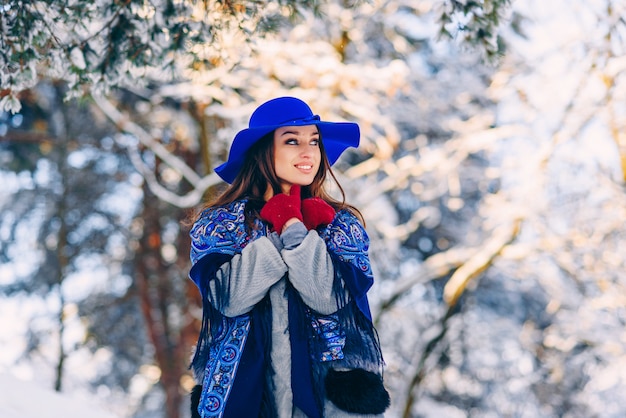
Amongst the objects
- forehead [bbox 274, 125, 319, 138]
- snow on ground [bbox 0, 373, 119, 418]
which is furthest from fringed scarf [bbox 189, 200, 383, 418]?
snow on ground [bbox 0, 373, 119, 418]

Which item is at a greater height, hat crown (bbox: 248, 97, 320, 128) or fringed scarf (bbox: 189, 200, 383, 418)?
hat crown (bbox: 248, 97, 320, 128)

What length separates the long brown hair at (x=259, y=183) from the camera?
2.75 m

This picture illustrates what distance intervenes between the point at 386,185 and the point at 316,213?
568cm

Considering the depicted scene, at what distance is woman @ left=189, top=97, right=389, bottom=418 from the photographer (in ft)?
7.69

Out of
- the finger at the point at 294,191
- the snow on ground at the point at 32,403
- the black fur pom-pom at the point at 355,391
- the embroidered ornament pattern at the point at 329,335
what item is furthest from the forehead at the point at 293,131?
the snow on ground at the point at 32,403

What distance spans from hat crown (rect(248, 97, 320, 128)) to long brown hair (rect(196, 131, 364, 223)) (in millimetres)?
68

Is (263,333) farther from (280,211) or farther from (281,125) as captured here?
(281,125)

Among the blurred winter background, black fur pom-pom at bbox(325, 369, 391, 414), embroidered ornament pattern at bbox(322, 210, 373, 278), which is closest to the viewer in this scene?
black fur pom-pom at bbox(325, 369, 391, 414)

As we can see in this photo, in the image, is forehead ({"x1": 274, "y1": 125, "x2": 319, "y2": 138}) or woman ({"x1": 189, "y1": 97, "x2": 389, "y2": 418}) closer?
woman ({"x1": 189, "y1": 97, "x2": 389, "y2": 418})

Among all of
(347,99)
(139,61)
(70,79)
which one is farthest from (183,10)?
(347,99)

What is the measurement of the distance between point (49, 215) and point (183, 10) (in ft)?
31.6

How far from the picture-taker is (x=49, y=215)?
12188 millimetres

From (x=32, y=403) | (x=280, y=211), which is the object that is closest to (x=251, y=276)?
(x=280, y=211)

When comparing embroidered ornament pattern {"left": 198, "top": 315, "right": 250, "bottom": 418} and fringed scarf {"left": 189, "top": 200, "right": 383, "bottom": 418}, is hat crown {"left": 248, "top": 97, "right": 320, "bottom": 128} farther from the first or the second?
embroidered ornament pattern {"left": 198, "top": 315, "right": 250, "bottom": 418}
